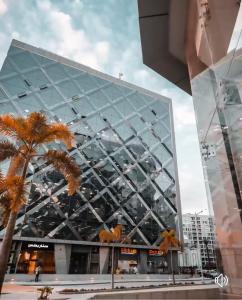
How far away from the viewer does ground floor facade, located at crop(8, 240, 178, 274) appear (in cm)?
3144

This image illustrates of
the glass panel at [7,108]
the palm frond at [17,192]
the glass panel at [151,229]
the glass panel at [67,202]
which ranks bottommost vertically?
the palm frond at [17,192]

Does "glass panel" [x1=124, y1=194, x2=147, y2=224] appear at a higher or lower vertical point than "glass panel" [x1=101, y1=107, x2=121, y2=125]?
lower

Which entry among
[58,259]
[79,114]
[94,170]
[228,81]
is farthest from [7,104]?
[228,81]

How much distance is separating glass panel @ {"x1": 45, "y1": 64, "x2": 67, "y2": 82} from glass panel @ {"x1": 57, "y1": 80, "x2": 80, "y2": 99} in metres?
1.29

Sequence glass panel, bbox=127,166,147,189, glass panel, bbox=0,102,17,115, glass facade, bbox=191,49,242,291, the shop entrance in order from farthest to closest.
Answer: glass panel, bbox=127,166,147,189 → glass panel, bbox=0,102,17,115 → the shop entrance → glass facade, bbox=191,49,242,291

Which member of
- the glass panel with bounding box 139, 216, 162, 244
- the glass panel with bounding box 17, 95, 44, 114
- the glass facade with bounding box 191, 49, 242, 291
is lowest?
the glass facade with bounding box 191, 49, 242, 291

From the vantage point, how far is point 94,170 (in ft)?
134

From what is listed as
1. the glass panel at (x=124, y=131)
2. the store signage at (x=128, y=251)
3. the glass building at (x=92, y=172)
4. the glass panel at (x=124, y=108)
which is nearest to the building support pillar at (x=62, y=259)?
the glass building at (x=92, y=172)

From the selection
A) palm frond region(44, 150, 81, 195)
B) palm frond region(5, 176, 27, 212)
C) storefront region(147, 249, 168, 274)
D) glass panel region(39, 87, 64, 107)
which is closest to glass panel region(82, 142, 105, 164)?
glass panel region(39, 87, 64, 107)

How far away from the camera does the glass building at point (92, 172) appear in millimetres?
33375

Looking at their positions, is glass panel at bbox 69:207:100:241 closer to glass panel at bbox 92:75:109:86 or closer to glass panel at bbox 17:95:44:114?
glass panel at bbox 17:95:44:114

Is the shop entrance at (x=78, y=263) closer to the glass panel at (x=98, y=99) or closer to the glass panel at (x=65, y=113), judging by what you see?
the glass panel at (x=65, y=113)

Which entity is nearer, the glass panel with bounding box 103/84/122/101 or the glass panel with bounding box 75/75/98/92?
the glass panel with bounding box 75/75/98/92

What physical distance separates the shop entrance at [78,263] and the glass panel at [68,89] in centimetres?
2660
